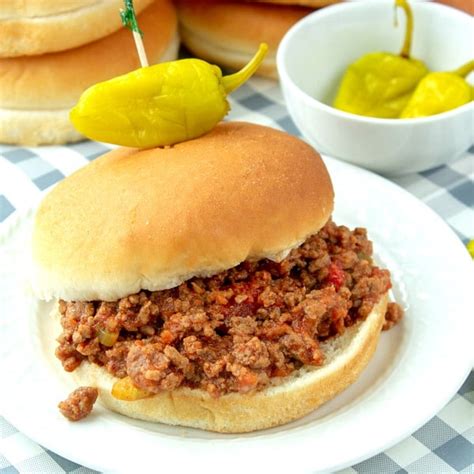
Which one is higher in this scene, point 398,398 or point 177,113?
point 177,113

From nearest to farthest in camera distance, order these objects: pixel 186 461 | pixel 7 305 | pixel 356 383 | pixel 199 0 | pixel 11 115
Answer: pixel 186 461 → pixel 356 383 → pixel 7 305 → pixel 11 115 → pixel 199 0

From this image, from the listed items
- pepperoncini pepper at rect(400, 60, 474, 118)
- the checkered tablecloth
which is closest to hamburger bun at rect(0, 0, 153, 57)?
the checkered tablecloth

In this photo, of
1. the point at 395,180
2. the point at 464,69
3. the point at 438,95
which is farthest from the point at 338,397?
the point at 464,69

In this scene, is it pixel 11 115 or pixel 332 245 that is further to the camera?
pixel 11 115

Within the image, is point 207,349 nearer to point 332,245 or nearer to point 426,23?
point 332,245

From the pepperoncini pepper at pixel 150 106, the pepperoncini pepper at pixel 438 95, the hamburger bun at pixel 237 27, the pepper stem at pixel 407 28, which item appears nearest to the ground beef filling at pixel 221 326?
the pepperoncini pepper at pixel 150 106

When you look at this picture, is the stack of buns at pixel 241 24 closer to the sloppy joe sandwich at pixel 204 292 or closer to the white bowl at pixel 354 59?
the white bowl at pixel 354 59

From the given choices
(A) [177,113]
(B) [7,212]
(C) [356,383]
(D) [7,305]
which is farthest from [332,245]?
(B) [7,212]
